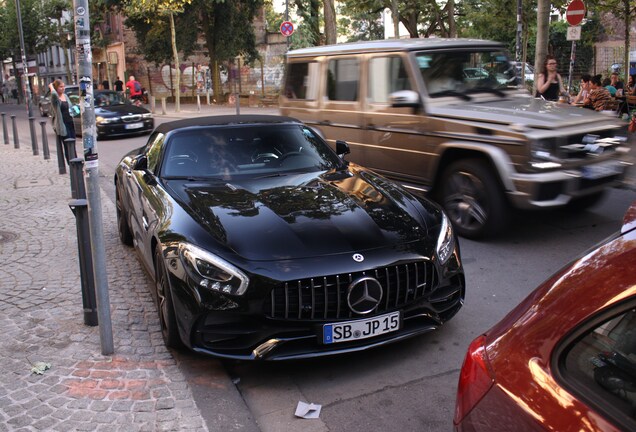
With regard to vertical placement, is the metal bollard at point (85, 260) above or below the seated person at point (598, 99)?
below

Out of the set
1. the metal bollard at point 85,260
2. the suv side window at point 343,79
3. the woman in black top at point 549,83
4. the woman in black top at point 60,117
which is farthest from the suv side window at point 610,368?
the woman in black top at point 60,117

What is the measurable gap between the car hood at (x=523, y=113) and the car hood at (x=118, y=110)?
13966 mm

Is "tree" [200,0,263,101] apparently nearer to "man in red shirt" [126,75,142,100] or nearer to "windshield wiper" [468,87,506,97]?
"man in red shirt" [126,75,142,100]

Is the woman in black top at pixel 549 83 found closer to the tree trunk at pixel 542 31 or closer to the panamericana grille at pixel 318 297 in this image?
the tree trunk at pixel 542 31

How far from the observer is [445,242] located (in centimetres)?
414

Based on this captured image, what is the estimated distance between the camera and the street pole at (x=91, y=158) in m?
3.74

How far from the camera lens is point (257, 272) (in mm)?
3562

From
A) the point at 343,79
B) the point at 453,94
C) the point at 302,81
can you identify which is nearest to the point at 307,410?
the point at 453,94

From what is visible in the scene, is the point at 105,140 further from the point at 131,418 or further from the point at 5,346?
the point at 131,418

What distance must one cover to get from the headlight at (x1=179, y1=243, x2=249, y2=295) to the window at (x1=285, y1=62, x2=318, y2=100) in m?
5.62

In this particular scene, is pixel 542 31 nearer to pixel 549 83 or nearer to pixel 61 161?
pixel 549 83

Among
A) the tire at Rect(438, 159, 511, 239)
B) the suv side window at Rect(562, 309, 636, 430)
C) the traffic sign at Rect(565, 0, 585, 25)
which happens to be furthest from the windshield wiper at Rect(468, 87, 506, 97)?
the traffic sign at Rect(565, 0, 585, 25)

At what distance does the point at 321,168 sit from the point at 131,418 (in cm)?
273

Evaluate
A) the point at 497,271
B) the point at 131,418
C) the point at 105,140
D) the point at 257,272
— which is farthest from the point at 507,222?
the point at 105,140
